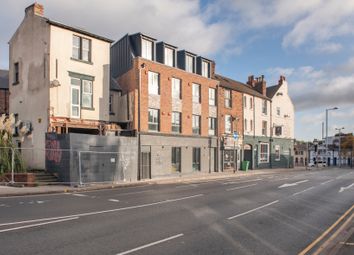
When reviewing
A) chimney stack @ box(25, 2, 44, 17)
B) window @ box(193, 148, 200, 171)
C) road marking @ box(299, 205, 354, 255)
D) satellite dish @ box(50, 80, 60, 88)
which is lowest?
road marking @ box(299, 205, 354, 255)

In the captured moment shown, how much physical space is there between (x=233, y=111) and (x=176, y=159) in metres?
12.2

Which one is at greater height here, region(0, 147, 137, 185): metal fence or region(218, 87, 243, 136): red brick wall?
region(218, 87, 243, 136): red brick wall

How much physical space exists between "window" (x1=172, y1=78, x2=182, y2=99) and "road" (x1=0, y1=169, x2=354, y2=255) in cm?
1946

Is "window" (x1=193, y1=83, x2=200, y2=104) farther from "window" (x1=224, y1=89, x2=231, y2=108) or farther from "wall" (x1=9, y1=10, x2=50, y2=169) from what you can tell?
"wall" (x1=9, y1=10, x2=50, y2=169)

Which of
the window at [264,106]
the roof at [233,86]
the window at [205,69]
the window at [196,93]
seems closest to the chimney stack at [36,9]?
the window at [196,93]

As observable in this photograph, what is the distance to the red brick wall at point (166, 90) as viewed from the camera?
32.4m

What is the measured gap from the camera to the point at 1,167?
77.9 ft

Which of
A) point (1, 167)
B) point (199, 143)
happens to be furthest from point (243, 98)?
point (1, 167)

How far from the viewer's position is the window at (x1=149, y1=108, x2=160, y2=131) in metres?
33.3

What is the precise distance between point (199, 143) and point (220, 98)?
6488mm

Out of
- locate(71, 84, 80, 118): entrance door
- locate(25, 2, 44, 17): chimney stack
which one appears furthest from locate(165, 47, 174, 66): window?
locate(25, 2, 44, 17): chimney stack

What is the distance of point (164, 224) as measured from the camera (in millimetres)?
11234

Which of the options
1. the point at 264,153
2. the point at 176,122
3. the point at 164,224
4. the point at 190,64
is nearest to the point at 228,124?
the point at 190,64

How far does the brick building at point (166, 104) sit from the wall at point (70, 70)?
266 cm
